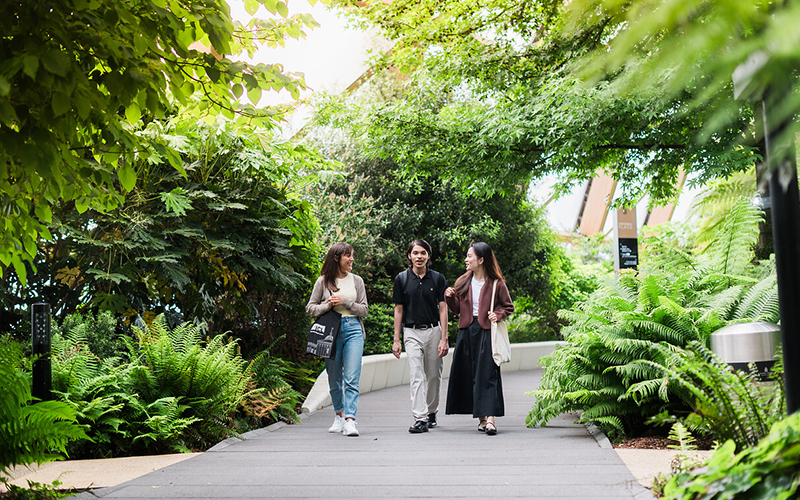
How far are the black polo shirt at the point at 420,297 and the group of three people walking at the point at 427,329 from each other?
0.04 ft

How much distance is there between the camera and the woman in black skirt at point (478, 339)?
6.64 m

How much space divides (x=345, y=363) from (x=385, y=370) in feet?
17.3

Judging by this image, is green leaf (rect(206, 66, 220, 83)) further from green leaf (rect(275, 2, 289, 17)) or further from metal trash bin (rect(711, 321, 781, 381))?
metal trash bin (rect(711, 321, 781, 381))

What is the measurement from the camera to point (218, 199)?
764cm

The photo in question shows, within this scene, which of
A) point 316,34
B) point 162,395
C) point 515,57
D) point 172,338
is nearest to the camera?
point 162,395

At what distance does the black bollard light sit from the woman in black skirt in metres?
3.91

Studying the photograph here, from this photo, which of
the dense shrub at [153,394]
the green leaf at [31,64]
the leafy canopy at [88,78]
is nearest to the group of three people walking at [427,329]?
the dense shrub at [153,394]

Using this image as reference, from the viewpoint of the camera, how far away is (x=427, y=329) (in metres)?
7.10

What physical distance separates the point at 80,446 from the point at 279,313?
4.85 metres

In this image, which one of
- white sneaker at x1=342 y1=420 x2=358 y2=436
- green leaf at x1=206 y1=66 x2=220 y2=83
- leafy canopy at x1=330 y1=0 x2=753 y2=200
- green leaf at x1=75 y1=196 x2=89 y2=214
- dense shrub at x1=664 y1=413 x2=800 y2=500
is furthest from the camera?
leafy canopy at x1=330 y1=0 x2=753 y2=200

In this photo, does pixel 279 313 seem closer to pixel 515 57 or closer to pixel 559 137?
pixel 559 137

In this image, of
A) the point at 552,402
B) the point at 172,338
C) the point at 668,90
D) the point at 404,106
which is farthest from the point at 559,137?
the point at 668,90

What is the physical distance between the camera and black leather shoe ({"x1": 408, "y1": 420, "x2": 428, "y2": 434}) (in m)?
6.74

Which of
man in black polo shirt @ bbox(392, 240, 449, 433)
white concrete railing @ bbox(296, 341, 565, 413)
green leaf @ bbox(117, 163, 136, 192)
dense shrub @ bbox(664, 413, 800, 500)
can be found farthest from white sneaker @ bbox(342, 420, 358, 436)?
dense shrub @ bbox(664, 413, 800, 500)
